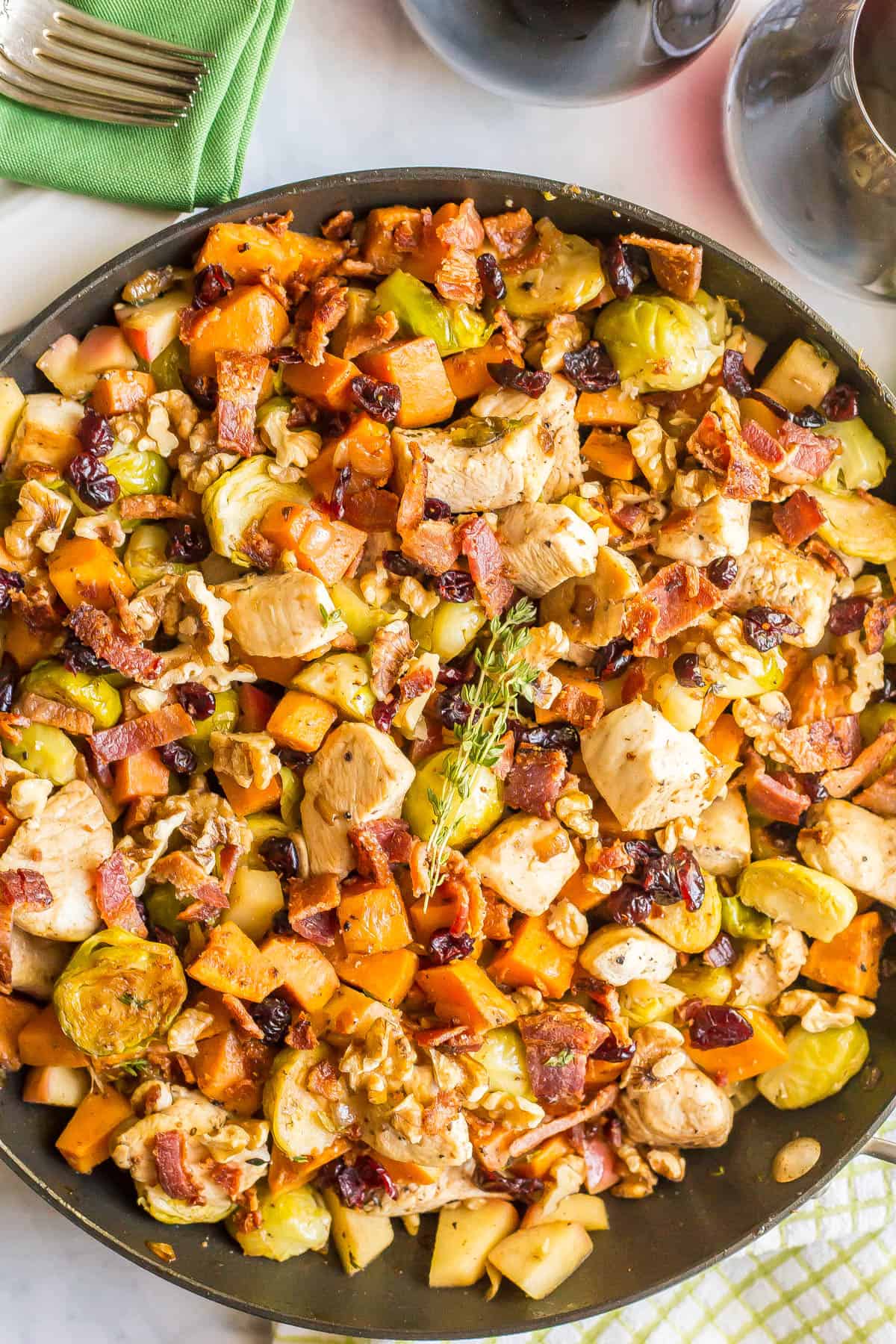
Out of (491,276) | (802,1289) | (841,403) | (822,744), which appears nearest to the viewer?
(491,276)

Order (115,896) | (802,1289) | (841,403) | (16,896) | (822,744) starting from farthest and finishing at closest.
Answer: (802,1289), (822,744), (841,403), (115,896), (16,896)

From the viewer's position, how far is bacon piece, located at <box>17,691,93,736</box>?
8.09 feet

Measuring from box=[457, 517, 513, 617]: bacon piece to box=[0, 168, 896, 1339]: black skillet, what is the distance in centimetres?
73

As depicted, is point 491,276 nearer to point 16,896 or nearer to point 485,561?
point 485,561

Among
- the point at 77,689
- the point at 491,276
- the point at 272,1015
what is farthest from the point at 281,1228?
the point at 491,276

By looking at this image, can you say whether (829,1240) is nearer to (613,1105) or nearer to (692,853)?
(613,1105)

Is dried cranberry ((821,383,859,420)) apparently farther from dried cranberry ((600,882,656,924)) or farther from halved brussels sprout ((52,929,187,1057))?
halved brussels sprout ((52,929,187,1057))

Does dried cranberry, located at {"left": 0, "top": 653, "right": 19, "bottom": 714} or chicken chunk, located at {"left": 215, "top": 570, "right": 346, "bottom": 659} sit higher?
chicken chunk, located at {"left": 215, "top": 570, "right": 346, "bottom": 659}

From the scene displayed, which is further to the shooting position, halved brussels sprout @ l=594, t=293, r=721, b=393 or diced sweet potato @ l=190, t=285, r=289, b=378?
halved brussels sprout @ l=594, t=293, r=721, b=393

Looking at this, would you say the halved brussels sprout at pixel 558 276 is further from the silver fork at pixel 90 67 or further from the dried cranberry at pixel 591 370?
the silver fork at pixel 90 67

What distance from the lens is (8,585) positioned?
247 cm

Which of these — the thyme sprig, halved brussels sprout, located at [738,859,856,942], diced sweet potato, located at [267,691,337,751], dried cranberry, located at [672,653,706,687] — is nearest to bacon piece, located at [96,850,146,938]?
diced sweet potato, located at [267,691,337,751]

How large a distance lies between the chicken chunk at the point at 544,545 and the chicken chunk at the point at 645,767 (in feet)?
1.15

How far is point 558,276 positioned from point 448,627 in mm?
827
